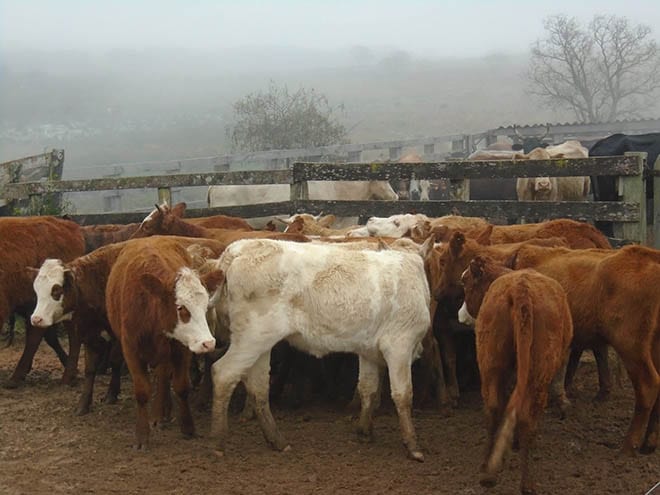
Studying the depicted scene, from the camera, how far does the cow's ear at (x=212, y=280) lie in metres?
6.68

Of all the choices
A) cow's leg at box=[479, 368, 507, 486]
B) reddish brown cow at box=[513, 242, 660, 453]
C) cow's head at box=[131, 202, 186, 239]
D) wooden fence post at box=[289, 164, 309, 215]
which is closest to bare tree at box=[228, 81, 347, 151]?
wooden fence post at box=[289, 164, 309, 215]

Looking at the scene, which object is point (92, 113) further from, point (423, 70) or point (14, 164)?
point (14, 164)

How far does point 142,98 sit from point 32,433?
6728 cm

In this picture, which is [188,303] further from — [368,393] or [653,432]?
[653,432]

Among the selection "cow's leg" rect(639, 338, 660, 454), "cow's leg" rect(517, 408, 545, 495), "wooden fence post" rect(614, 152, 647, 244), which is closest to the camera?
"cow's leg" rect(517, 408, 545, 495)

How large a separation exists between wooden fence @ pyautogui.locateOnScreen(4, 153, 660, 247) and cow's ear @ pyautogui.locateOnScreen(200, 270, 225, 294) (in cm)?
424

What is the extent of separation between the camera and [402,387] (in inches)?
265

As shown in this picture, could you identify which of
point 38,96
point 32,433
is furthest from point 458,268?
point 38,96

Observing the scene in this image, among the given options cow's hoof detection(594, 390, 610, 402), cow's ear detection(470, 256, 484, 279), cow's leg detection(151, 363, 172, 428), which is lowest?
cow's hoof detection(594, 390, 610, 402)

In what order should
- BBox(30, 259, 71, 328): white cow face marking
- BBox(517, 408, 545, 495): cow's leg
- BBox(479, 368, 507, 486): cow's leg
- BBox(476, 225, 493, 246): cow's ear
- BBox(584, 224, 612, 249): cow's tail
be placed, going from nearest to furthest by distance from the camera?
BBox(517, 408, 545, 495): cow's leg < BBox(479, 368, 507, 486): cow's leg < BBox(30, 259, 71, 328): white cow face marking < BBox(476, 225, 493, 246): cow's ear < BBox(584, 224, 612, 249): cow's tail

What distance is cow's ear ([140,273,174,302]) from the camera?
6.59 meters

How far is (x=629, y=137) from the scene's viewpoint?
44.0ft

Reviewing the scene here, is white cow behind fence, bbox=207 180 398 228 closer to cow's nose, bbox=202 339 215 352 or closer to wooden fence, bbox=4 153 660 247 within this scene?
wooden fence, bbox=4 153 660 247

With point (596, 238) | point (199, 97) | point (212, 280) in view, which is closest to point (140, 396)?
point (212, 280)
